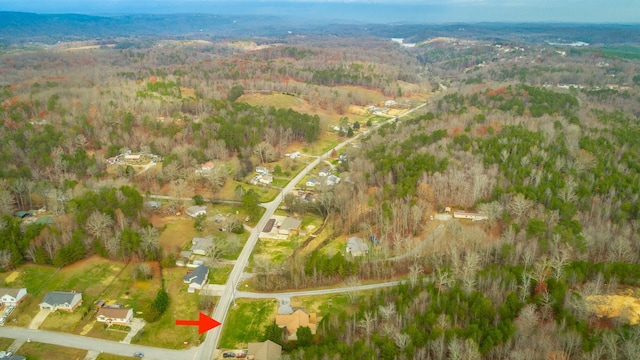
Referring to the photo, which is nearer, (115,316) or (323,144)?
(115,316)

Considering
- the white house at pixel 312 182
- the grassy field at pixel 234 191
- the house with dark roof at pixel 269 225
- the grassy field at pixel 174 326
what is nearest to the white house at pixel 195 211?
the grassy field at pixel 234 191

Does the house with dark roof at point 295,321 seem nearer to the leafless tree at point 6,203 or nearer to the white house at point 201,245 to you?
the white house at point 201,245

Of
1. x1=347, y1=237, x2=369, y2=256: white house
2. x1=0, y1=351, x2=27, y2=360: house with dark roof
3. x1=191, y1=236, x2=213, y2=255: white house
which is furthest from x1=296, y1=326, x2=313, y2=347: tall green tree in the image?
x1=0, y1=351, x2=27, y2=360: house with dark roof

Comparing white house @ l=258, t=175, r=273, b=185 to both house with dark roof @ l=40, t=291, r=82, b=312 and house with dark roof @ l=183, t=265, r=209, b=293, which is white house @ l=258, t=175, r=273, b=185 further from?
house with dark roof @ l=40, t=291, r=82, b=312

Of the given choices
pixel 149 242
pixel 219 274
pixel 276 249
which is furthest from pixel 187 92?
pixel 219 274

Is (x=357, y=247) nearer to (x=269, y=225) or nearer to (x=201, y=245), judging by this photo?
(x=269, y=225)

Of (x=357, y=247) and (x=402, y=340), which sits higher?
(x=402, y=340)
